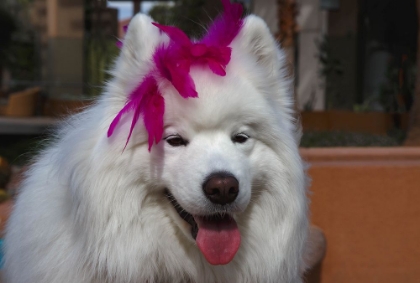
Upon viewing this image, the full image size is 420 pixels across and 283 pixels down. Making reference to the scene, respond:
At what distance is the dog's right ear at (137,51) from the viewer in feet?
8.84

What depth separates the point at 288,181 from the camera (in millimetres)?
2832

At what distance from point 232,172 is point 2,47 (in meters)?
15.6

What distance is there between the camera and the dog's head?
99.0 inches

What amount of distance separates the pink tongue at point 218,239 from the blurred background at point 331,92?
1421mm

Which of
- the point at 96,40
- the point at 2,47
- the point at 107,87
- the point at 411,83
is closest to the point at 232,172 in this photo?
the point at 107,87

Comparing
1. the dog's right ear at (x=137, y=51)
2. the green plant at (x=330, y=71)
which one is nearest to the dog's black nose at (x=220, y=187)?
the dog's right ear at (x=137, y=51)

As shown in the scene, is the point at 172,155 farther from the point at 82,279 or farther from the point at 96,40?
the point at 96,40

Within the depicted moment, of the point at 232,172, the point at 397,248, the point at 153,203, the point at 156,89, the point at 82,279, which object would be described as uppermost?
the point at 156,89

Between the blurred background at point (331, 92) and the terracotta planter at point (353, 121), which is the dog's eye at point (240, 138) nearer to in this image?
the blurred background at point (331, 92)

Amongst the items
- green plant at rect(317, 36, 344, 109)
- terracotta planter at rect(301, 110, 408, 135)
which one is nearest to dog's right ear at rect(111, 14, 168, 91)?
terracotta planter at rect(301, 110, 408, 135)

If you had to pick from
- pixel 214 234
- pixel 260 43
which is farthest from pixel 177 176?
pixel 260 43

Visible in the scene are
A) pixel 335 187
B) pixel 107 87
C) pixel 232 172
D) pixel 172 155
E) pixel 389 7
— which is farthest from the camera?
pixel 389 7

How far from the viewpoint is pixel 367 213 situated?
5.00 m

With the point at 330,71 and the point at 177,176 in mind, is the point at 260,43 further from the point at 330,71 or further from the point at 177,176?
the point at 330,71
